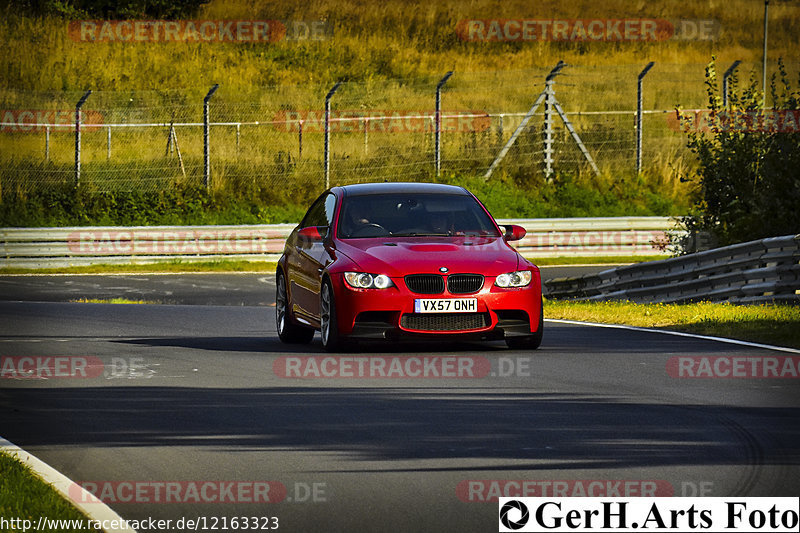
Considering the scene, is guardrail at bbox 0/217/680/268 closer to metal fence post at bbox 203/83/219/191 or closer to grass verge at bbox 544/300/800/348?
metal fence post at bbox 203/83/219/191

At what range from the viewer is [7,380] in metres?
12.9

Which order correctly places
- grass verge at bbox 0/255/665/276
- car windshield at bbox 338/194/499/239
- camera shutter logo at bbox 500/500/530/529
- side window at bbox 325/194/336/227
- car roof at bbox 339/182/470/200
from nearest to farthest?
camera shutter logo at bbox 500/500/530/529, car windshield at bbox 338/194/499/239, side window at bbox 325/194/336/227, car roof at bbox 339/182/470/200, grass verge at bbox 0/255/665/276

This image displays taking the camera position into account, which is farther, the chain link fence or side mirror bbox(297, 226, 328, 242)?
the chain link fence

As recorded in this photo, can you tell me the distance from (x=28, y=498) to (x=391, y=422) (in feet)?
10.5

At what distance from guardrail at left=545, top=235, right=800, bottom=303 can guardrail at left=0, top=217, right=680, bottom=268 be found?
808cm

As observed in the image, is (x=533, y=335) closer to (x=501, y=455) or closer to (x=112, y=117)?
(x=501, y=455)

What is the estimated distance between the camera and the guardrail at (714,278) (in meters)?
18.5

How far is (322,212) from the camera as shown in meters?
16.0

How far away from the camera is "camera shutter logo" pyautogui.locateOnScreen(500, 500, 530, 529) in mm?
7016

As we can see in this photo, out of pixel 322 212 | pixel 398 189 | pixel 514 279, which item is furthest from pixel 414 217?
pixel 514 279

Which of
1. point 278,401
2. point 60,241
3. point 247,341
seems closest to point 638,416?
point 278,401

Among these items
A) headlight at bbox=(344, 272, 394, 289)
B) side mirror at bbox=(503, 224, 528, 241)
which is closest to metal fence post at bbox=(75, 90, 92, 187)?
side mirror at bbox=(503, 224, 528, 241)

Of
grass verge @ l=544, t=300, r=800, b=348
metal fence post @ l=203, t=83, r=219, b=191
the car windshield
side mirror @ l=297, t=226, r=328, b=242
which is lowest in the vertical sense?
grass verge @ l=544, t=300, r=800, b=348

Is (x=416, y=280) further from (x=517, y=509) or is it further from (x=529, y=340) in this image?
(x=517, y=509)
